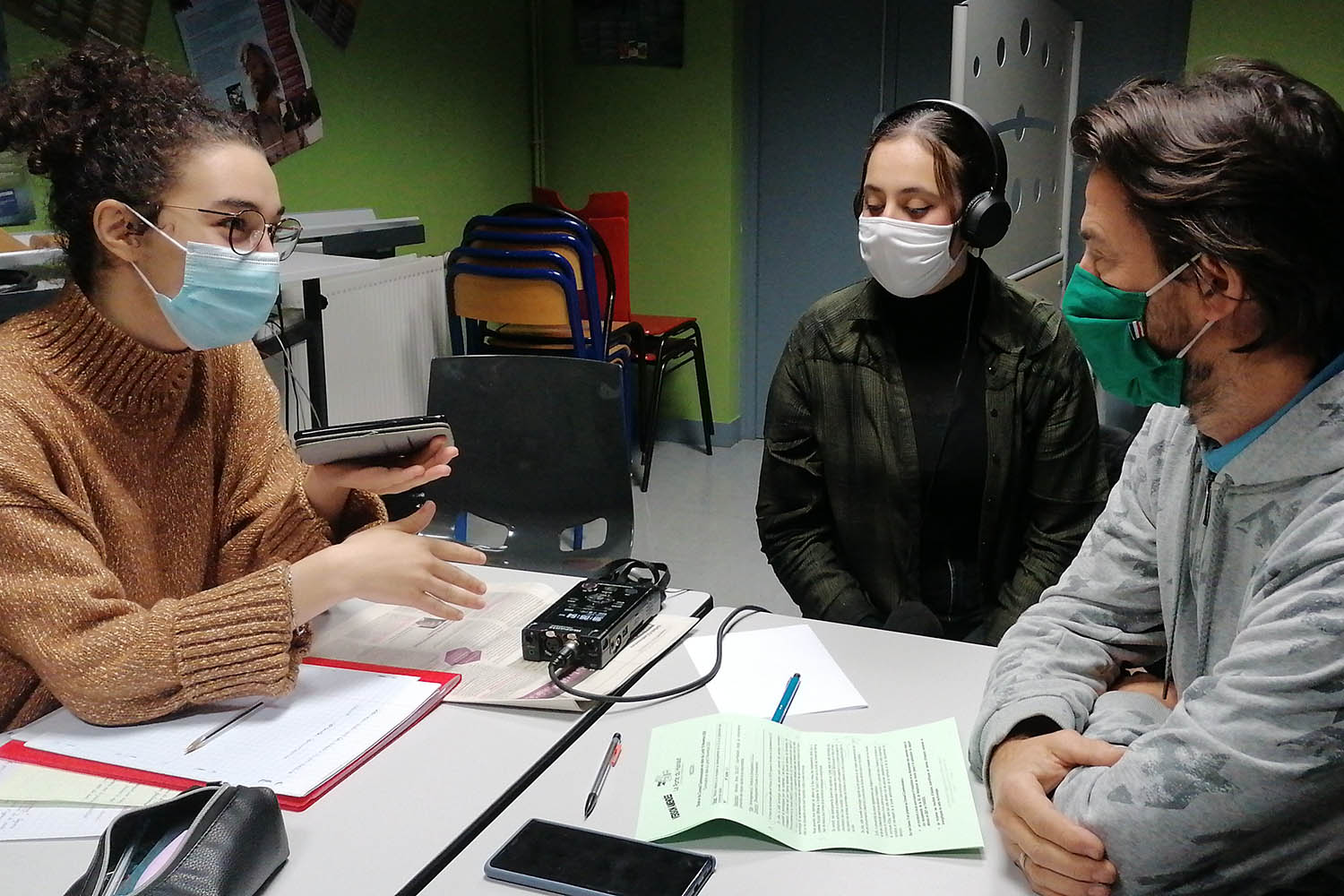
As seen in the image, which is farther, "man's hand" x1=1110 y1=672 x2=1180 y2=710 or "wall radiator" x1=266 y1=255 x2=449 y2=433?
"wall radiator" x1=266 y1=255 x2=449 y2=433

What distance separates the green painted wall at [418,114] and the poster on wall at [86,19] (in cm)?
6

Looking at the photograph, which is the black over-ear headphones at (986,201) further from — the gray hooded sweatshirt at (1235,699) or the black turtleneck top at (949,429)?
the gray hooded sweatshirt at (1235,699)

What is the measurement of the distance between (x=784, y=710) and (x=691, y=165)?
11.9ft

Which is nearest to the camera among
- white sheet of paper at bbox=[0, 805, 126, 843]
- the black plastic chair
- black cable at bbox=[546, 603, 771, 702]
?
white sheet of paper at bbox=[0, 805, 126, 843]

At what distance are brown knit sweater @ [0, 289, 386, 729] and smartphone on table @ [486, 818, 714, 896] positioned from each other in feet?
1.19

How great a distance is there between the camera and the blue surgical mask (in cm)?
125

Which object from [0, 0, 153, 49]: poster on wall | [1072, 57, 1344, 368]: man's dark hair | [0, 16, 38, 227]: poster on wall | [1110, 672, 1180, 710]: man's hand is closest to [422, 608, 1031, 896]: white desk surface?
[1110, 672, 1180, 710]: man's hand

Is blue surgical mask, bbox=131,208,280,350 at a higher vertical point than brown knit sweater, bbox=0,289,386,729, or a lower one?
higher

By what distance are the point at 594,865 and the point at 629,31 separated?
409 centimetres

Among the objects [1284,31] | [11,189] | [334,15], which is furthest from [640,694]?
[1284,31]

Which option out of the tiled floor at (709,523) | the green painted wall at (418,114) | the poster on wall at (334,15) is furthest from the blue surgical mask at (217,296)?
the poster on wall at (334,15)

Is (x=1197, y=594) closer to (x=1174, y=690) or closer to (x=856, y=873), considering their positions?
(x=1174, y=690)

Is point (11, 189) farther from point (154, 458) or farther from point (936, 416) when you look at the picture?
point (936, 416)

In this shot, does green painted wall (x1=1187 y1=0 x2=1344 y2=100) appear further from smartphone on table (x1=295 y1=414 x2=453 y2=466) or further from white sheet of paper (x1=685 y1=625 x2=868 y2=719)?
smartphone on table (x1=295 y1=414 x2=453 y2=466)
